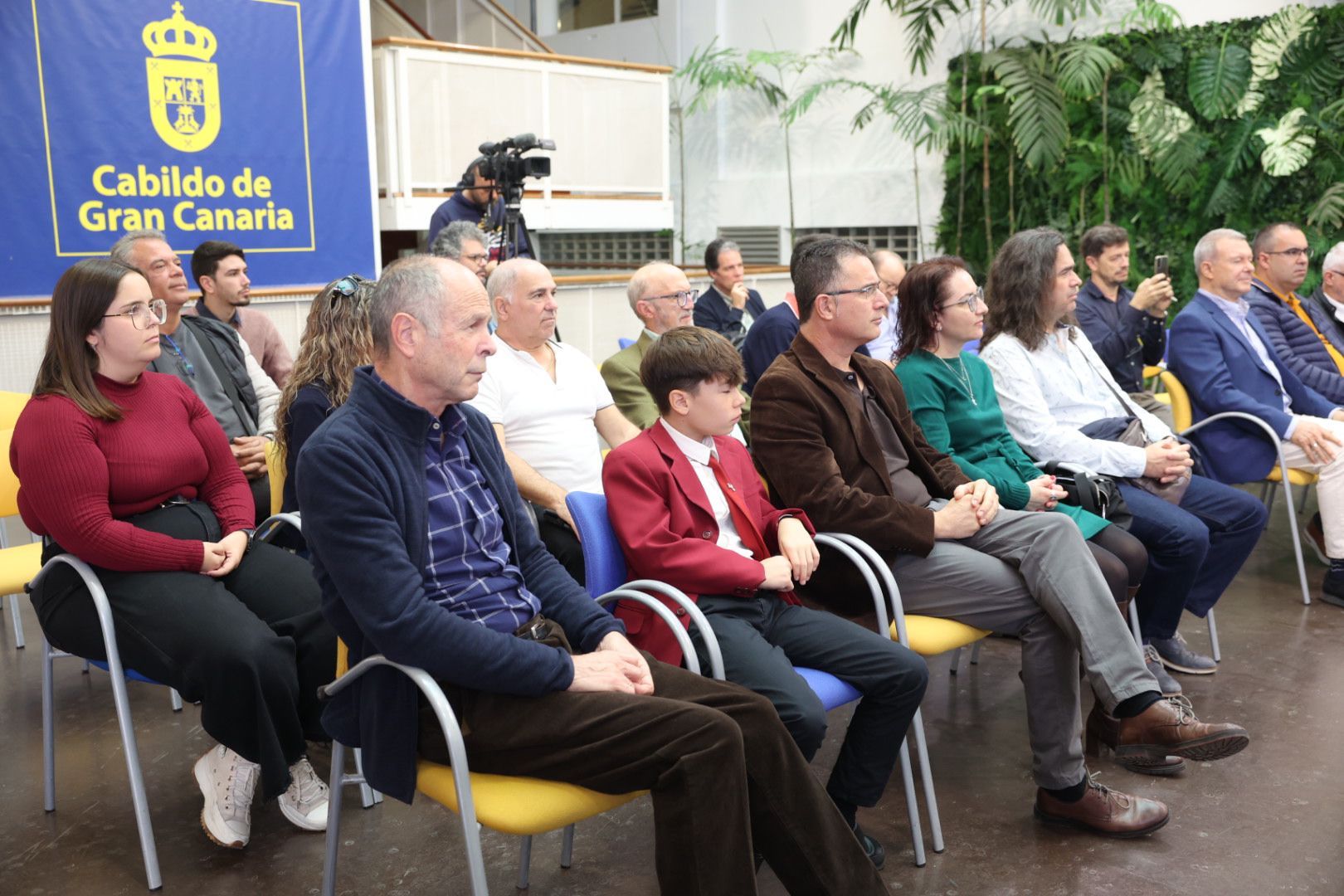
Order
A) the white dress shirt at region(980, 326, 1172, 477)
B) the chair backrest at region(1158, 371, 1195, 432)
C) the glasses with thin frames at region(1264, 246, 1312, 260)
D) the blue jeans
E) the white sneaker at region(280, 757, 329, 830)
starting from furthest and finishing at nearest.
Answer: the glasses with thin frames at region(1264, 246, 1312, 260) → the chair backrest at region(1158, 371, 1195, 432) → the white dress shirt at region(980, 326, 1172, 477) → the blue jeans → the white sneaker at region(280, 757, 329, 830)

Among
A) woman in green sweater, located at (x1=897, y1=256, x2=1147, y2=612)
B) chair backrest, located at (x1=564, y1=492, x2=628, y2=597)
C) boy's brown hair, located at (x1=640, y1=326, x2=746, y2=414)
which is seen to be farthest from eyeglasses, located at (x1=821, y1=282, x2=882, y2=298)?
chair backrest, located at (x1=564, y1=492, x2=628, y2=597)

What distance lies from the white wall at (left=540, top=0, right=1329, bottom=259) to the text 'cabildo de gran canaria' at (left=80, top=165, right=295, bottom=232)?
209 inches

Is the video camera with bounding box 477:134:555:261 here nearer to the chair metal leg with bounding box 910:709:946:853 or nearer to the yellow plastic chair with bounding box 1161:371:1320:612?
the yellow plastic chair with bounding box 1161:371:1320:612

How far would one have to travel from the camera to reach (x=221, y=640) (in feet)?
7.98

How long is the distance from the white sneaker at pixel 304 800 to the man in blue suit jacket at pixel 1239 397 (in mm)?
3348

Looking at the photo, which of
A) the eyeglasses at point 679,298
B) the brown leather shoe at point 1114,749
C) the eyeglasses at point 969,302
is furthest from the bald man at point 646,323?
the brown leather shoe at point 1114,749

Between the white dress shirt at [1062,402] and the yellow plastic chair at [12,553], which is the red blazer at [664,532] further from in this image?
the yellow plastic chair at [12,553]

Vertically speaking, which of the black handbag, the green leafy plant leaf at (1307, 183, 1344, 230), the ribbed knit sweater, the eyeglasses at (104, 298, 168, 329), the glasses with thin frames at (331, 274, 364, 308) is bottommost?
the black handbag

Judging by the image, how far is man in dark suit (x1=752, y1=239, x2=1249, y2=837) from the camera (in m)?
2.68

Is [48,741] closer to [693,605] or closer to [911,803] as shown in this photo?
[693,605]

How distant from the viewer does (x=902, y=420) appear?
10.0 feet

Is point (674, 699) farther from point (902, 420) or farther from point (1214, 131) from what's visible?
point (1214, 131)

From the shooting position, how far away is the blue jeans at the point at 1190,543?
3.40 meters

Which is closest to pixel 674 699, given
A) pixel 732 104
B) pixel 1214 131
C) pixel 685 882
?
pixel 685 882
